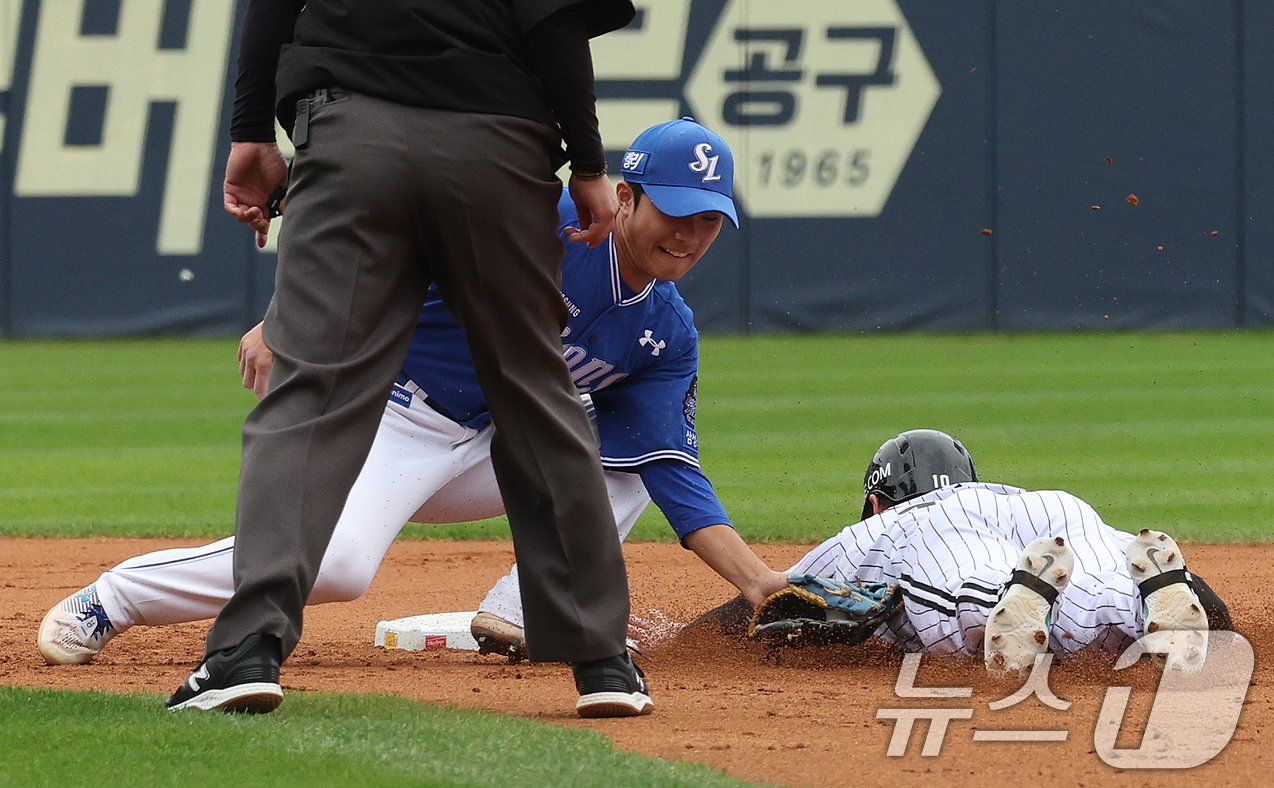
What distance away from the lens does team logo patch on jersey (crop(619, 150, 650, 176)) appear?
3.50m

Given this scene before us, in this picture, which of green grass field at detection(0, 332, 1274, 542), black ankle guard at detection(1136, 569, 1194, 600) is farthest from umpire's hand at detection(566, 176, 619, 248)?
green grass field at detection(0, 332, 1274, 542)

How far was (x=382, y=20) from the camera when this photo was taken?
2688mm

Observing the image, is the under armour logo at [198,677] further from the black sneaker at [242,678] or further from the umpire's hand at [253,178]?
the umpire's hand at [253,178]

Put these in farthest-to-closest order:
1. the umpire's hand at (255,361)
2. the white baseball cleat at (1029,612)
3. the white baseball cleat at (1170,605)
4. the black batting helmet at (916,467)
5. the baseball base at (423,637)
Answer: the black batting helmet at (916,467) → the baseball base at (423,637) → the white baseball cleat at (1170,605) → the white baseball cleat at (1029,612) → the umpire's hand at (255,361)

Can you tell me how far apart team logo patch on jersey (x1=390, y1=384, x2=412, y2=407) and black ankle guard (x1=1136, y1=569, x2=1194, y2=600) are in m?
1.54

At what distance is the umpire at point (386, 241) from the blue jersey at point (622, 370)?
0.86 meters

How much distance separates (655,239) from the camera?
11.7 feet

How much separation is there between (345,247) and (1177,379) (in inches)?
449

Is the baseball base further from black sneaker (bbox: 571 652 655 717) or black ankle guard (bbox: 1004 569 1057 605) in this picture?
black ankle guard (bbox: 1004 569 1057 605)

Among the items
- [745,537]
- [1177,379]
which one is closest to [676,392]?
[745,537]

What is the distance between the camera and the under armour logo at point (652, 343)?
3728 mm

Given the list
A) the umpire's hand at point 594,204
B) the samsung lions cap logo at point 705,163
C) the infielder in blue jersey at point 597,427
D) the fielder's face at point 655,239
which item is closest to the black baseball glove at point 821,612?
the infielder in blue jersey at point 597,427

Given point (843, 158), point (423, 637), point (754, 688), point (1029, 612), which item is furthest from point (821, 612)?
point (843, 158)

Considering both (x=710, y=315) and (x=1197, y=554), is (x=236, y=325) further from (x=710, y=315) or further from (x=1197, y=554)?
(x=1197, y=554)
